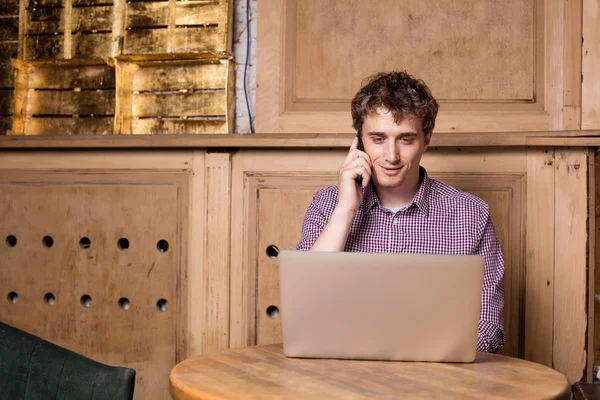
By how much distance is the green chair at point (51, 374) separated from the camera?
1374 millimetres

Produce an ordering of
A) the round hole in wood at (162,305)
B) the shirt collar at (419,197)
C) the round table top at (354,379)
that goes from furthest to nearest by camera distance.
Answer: the round hole in wood at (162,305) < the shirt collar at (419,197) < the round table top at (354,379)

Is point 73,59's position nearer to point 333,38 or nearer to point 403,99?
point 333,38

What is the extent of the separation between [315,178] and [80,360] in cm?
142

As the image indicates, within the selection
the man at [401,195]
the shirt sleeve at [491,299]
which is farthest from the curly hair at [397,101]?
the shirt sleeve at [491,299]

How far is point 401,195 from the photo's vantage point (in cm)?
227

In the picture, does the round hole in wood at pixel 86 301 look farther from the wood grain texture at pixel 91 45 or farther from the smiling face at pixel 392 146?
the smiling face at pixel 392 146

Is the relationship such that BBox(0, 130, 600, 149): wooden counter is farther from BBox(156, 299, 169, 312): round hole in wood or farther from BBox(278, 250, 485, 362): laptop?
BBox(278, 250, 485, 362): laptop

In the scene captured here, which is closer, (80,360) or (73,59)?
(80,360)

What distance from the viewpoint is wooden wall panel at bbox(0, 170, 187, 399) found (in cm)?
277

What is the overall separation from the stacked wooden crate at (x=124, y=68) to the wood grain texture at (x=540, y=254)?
48.0 inches

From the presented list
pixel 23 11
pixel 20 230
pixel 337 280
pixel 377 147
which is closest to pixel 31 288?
pixel 20 230

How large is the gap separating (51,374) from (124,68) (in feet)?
6.02

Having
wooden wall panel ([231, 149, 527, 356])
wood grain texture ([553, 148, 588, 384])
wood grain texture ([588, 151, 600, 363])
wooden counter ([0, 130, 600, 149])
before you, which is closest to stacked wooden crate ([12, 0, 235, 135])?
wooden counter ([0, 130, 600, 149])

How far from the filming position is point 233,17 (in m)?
2.96
